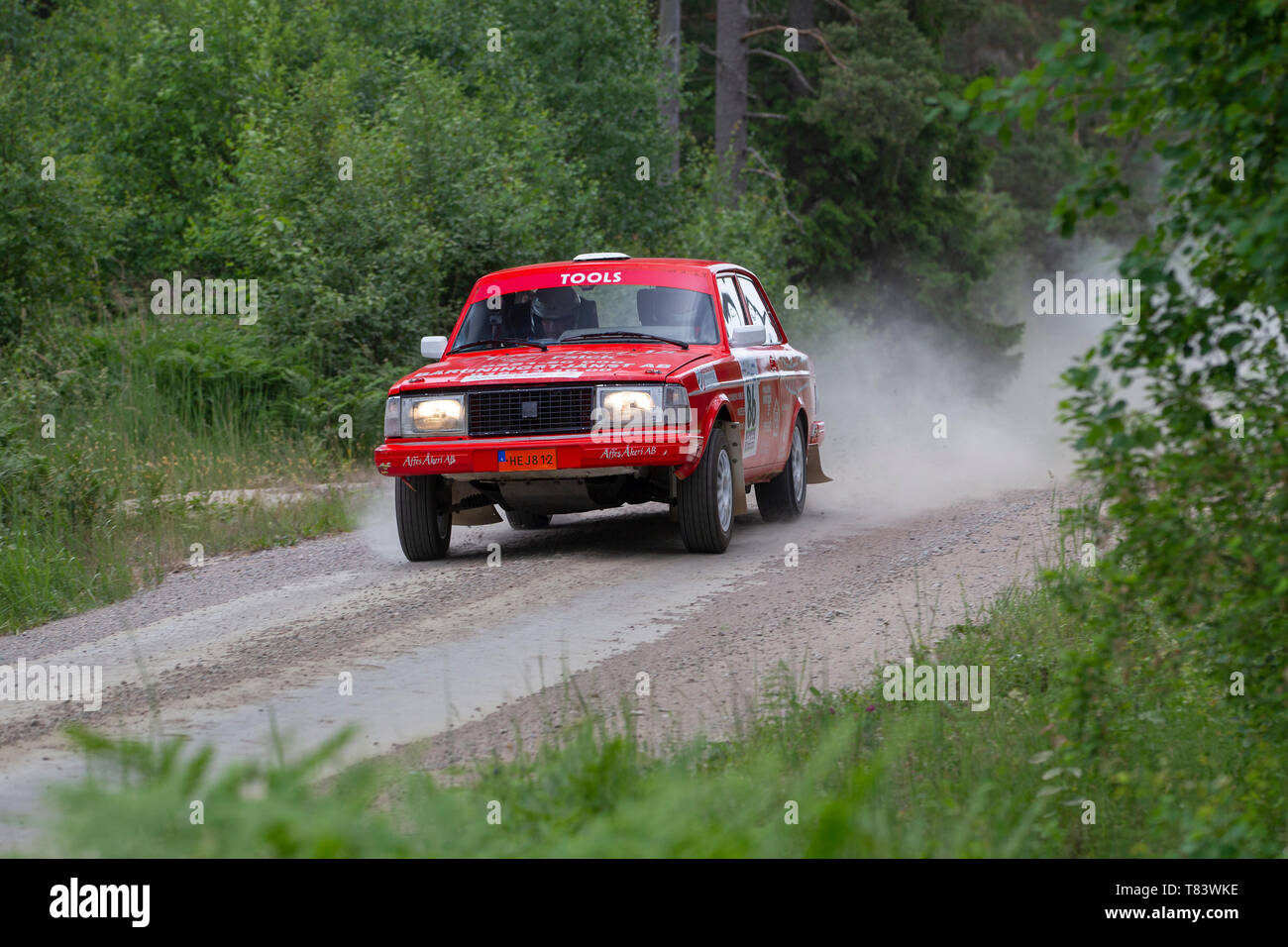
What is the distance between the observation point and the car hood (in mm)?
9578

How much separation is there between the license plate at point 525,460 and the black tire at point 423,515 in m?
0.83

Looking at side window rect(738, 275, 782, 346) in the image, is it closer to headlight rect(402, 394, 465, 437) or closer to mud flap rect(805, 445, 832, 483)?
mud flap rect(805, 445, 832, 483)

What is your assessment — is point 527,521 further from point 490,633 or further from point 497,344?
point 490,633

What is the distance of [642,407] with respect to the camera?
948 centimetres

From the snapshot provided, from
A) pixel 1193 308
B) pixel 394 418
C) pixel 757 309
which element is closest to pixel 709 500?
pixel 394 418

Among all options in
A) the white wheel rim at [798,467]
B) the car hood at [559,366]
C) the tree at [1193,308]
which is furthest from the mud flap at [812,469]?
the tree at [1193,308]

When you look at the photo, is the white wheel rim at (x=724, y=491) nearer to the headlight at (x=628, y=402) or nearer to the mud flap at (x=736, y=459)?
the mud flap at (x=736, y=459)

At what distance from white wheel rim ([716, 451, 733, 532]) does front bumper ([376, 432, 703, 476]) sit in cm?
47

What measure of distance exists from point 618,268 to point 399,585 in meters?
3.25

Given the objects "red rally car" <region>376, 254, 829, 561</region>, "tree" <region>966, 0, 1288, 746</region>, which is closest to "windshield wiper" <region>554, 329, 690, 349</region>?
"red rally car" <region>376, 254, 829, 561</region>

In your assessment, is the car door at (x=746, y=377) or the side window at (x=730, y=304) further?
the side window at (x=730, y=304)

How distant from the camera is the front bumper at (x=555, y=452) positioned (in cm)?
945
